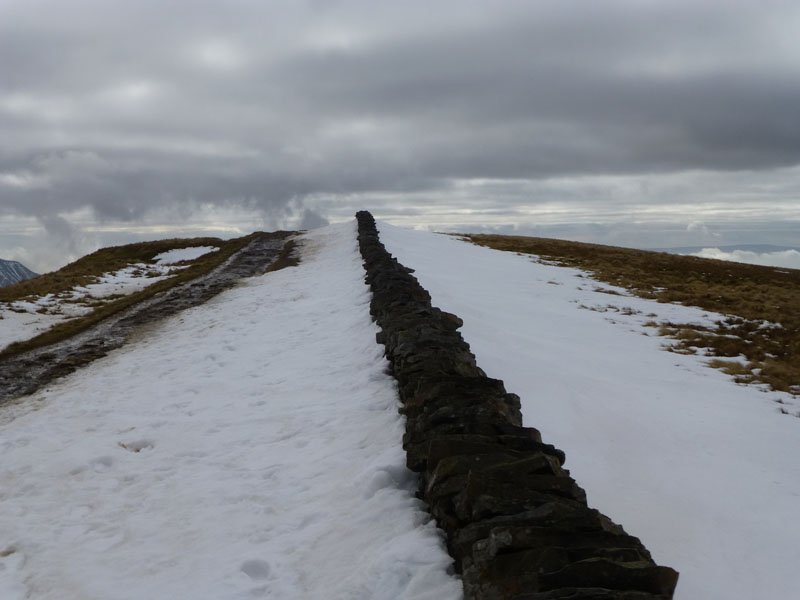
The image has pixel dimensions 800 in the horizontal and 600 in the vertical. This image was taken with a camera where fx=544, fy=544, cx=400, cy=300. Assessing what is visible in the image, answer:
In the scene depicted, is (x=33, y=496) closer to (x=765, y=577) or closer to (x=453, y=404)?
(x=453, y=404)

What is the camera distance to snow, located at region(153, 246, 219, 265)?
40.3 metres

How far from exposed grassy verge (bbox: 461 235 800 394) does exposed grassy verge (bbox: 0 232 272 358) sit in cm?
1758

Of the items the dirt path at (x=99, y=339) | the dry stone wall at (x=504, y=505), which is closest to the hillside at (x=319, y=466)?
the dry stone wall at (x=504, y=505)

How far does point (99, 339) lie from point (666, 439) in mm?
13789

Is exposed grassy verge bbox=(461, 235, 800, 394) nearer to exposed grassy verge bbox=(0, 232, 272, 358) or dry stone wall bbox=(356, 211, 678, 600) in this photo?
dry stone wall bbox=(356, 211, 678, 600)

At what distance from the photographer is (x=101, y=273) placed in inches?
1193

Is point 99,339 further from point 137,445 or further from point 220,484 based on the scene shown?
point 220,484

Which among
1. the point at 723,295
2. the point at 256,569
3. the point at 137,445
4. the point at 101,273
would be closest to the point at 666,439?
the point at 256,569

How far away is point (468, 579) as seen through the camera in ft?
12.7

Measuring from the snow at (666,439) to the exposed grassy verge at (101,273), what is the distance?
11055 mm

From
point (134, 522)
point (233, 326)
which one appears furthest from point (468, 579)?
point (233, 326)

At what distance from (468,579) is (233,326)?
12161mm

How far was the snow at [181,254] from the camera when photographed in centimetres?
4029

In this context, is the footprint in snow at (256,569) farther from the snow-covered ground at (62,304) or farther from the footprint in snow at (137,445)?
the snow-covered ground at (62,304)
